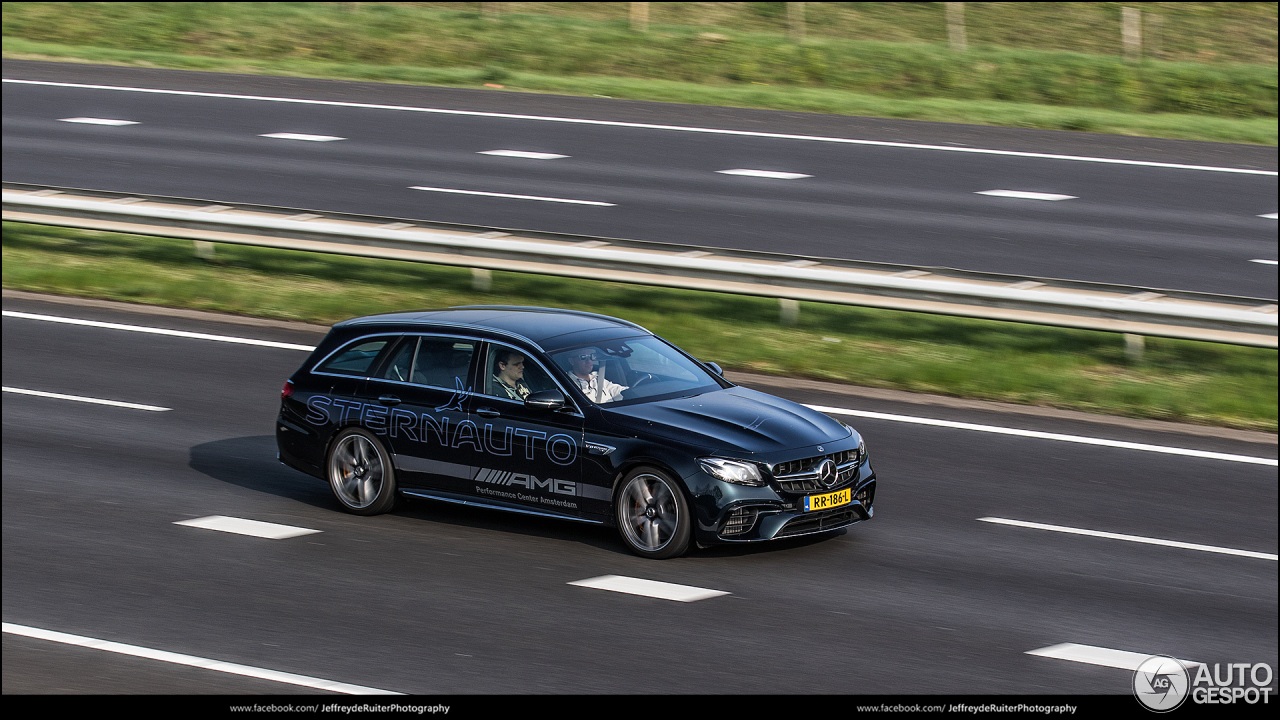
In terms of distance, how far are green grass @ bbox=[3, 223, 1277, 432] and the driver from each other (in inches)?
208

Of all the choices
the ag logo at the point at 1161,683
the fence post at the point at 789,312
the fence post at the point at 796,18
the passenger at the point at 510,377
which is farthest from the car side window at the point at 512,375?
the fence post at the point at 796,18

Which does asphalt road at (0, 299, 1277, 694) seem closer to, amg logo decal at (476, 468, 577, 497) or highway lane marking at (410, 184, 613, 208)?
amg logo decal at (476, 468, 577, 497)

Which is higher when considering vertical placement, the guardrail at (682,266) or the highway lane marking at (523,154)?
the highway lane marking at (523,154)

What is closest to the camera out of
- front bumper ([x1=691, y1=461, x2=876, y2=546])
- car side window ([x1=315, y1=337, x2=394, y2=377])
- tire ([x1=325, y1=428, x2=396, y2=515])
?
front bumper ([x1=691, y1=461, x2=876, y2=546])

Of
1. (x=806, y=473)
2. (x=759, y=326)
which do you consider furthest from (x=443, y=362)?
(x=759, y=326)

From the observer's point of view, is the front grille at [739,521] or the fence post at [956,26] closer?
the front grille at [739,521]

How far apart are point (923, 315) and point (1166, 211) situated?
7474 mm

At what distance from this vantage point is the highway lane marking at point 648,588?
9719mm

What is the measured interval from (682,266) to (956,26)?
24.4 m

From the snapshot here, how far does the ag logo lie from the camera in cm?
805

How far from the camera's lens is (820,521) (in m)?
10.6

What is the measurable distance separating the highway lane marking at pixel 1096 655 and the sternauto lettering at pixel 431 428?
3.41m

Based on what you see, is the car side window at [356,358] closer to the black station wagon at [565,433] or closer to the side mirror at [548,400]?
the black station wagon at [565,433]

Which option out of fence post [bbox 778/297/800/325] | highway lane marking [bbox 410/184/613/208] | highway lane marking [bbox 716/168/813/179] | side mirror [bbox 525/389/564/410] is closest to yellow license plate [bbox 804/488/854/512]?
side mirror [bbox 525/389/564/410]
